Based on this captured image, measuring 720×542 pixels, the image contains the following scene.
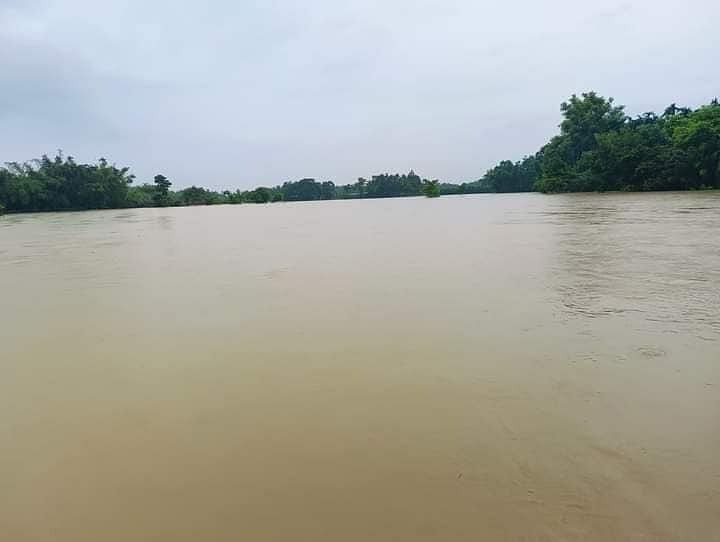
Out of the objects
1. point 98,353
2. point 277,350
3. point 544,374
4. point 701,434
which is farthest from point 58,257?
point 701,434

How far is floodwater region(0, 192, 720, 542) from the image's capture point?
4.64 feet

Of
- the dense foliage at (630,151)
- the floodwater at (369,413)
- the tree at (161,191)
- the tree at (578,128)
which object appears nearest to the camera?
the floodwater at (369,413)

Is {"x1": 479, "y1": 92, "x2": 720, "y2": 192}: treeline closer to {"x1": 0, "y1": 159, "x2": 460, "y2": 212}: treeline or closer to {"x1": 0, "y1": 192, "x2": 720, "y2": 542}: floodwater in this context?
{"x1": 0, "y1": 159, "x2": 460, "y2": 212}: treeline

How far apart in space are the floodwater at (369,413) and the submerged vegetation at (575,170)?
965 inches

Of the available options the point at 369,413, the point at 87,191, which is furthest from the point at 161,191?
the point at 369,413

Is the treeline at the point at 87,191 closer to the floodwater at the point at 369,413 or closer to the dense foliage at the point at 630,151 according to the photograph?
the dense foliage at the point at 630,151

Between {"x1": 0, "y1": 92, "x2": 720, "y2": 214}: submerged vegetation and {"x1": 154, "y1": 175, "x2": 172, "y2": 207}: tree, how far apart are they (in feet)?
0.31

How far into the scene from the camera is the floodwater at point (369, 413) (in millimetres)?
1413

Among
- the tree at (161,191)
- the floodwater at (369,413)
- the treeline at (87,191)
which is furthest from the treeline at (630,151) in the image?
the tree at (161,191)

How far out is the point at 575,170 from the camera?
1342 inches

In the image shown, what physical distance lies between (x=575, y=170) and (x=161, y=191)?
3846 centimetres

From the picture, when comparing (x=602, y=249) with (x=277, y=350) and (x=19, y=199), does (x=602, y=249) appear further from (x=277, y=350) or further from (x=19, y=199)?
(x=19, y=199)

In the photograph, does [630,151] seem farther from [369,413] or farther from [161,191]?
[161,191]

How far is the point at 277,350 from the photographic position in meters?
2.94
